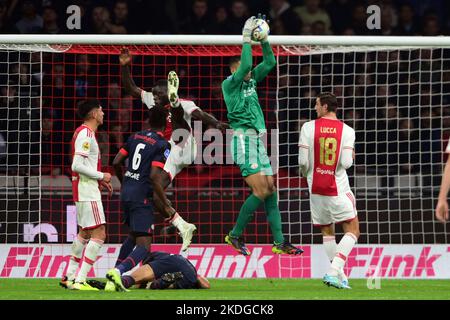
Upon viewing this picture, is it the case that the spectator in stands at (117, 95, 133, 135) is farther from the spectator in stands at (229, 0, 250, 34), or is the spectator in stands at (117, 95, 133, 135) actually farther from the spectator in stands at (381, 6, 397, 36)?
the spectator in stands at (381, 6, 397, 36)

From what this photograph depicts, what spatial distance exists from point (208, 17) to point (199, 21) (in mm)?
142

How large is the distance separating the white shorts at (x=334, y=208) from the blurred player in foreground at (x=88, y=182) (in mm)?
2104

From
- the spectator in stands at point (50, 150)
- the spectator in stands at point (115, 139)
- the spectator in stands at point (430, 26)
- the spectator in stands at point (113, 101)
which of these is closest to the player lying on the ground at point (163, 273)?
the spectator in stands at point (50, 150)

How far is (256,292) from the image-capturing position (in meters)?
11.3

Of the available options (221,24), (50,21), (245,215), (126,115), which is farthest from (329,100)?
(50,21)

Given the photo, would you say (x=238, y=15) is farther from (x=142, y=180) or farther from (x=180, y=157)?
(x=142, y=180)

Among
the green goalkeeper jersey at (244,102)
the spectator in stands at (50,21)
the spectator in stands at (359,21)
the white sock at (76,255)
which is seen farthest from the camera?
the spectator in stands at (359,21)

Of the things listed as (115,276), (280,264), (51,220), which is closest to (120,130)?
(51,220)

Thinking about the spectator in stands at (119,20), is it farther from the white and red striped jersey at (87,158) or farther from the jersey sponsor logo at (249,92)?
the white and red striped jersey at (87,158)

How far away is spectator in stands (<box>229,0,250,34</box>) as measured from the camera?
16.8 meters

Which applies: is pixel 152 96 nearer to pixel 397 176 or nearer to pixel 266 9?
pixel 397 176

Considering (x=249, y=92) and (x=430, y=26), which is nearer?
(x=249, y=92)

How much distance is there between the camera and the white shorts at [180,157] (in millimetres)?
13523

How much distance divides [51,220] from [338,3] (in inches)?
225
